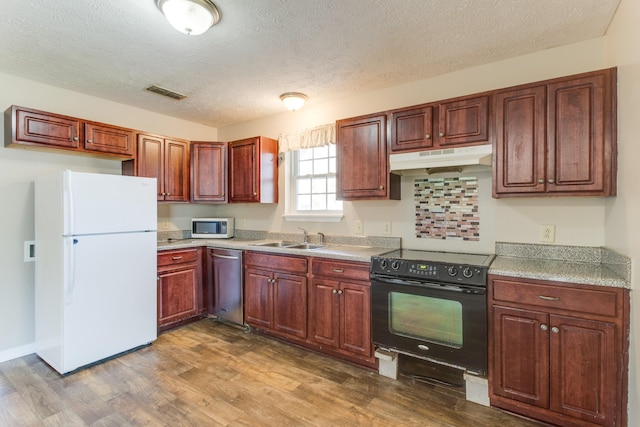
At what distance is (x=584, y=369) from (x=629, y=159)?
1.19 meters

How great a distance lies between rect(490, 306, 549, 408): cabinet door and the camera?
1.90 metres

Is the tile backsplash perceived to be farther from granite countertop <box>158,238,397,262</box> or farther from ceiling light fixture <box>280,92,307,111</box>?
ceiling light fixture <box>280,92,307,111</box>

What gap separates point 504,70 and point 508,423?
8.20ft

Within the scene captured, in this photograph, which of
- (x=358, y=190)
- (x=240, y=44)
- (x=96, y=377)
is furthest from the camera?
(x=358, y=190)

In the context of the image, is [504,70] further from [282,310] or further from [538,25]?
[282,310]

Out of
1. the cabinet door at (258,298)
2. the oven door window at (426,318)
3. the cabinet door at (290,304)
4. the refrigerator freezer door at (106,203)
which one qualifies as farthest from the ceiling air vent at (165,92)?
the oven door window at (426,318)

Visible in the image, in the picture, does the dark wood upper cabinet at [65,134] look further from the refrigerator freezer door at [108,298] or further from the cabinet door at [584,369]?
the cabinet door at [584,369]

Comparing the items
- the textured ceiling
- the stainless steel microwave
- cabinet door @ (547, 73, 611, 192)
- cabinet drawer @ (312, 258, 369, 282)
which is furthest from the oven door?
the stainless steel microwave

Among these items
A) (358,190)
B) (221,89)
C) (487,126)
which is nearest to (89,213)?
(221,89)

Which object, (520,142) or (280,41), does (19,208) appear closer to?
(280,41)

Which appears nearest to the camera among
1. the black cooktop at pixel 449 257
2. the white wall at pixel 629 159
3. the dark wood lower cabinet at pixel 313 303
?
the white wall at pixel 629 159

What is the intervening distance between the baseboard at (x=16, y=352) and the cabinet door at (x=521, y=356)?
382cm

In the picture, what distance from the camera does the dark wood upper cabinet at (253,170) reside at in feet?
12.1

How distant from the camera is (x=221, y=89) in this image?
123 inches
